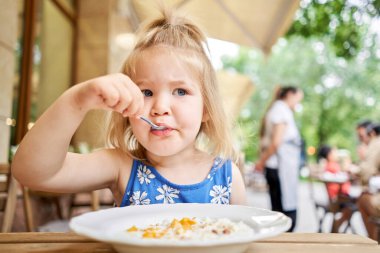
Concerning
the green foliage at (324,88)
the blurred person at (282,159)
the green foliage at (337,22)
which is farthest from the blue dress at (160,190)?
the green foliage at (324,88)

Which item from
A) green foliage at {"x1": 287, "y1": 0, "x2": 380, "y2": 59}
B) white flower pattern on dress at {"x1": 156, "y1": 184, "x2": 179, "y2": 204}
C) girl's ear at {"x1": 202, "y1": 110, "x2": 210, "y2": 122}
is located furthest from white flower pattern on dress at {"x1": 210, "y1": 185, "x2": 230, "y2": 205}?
green foliage at {"x1": 287, "y1": 0, "x2": 380, "y2": 59}

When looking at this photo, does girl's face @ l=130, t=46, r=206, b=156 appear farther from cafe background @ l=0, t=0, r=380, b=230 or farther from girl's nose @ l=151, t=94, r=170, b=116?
cafe background @ l=0, t=0, r=380, b=230

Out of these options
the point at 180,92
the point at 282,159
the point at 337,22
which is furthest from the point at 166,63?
the point at 337,22

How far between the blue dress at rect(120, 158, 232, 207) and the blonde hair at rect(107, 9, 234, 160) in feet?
0.22

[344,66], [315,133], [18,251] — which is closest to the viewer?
[18,251]

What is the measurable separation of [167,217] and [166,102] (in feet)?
1.06

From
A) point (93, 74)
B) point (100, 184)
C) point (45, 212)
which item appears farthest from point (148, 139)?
point (93, 74)

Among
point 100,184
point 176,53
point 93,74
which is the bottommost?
point 100,184

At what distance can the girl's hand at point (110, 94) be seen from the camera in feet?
2.35

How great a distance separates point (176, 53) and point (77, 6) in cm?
497

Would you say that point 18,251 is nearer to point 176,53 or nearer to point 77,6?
point 176,53

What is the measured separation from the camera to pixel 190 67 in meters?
1.12

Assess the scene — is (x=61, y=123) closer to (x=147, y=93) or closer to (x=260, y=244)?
(x=147, y=93)

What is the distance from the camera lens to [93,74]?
18.3 feet
